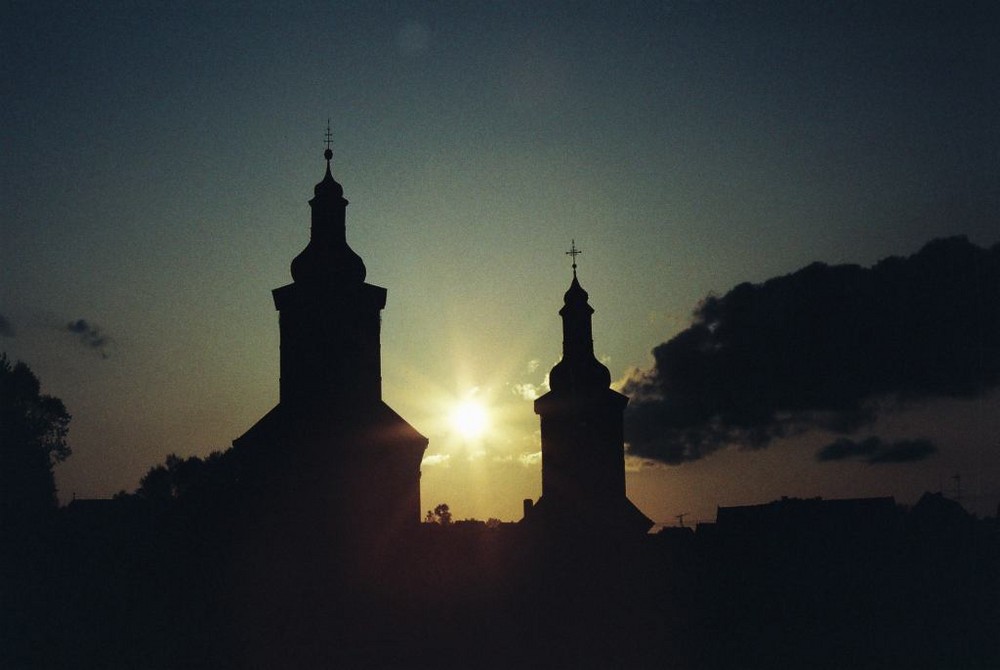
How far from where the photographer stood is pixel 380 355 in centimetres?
4453

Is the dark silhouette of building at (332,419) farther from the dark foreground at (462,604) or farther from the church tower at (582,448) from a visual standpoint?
the church tower at (582,448)

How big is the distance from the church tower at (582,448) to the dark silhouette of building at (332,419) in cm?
1193

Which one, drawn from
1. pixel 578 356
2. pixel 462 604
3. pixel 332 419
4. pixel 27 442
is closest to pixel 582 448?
pixel 578 356

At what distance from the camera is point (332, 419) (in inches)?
1693

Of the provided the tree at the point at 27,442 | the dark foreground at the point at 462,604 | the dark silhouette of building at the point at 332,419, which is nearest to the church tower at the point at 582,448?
the dark foreground at the point at 462,604

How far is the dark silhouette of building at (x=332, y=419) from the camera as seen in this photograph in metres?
42.3

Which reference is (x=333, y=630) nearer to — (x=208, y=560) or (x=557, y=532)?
(x=208, y=560)

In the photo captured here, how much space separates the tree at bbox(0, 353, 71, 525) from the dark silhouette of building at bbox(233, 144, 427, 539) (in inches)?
694

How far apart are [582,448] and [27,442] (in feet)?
101

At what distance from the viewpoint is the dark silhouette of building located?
4228cm

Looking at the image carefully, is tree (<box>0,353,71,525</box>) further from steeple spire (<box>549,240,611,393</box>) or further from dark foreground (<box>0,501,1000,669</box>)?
steeple spire (<box>549,240,611,393</box>)

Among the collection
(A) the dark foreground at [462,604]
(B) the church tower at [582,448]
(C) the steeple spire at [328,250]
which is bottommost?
(A) the dark foreground at [462,604]

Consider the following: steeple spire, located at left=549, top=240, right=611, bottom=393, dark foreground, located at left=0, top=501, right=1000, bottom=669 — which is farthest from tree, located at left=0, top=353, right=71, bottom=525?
steeple spire, located at left=549, top=240, right=611, bottom=393

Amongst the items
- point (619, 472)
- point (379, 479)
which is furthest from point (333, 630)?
point (619, 472)
